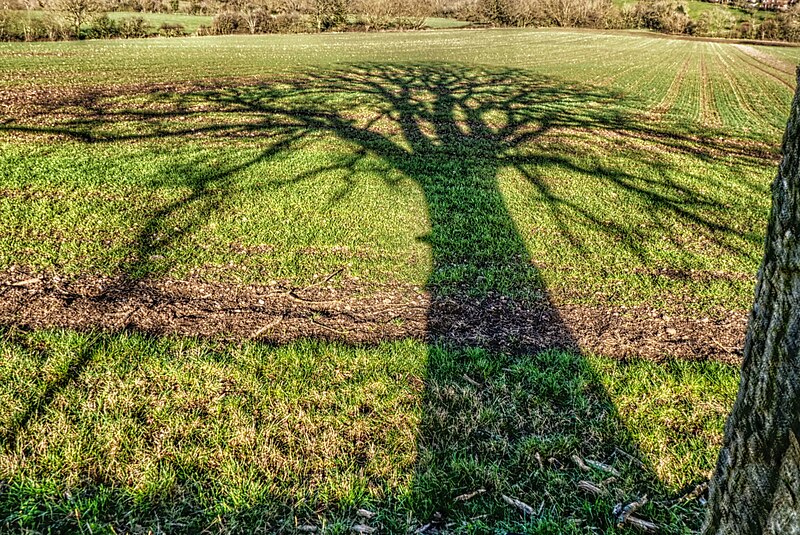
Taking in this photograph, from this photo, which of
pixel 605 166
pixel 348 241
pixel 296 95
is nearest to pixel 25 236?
pixel 348 241

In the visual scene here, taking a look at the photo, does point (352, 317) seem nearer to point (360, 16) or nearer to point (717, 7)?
point (360, 16)

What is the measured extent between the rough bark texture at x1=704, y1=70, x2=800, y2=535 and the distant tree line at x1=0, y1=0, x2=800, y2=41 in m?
53.1

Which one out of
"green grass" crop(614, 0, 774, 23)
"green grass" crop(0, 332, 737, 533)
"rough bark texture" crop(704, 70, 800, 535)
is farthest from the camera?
"green grass" crop(614, 0, 774, 23)

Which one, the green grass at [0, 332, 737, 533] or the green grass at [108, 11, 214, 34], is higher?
the green grass at [108, 11, 214, 34]

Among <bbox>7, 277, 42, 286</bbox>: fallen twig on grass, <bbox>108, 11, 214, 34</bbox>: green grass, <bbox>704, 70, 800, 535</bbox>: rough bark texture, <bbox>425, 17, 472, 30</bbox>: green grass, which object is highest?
<bbox>425, 17, 472, 30</bbox>: green grass

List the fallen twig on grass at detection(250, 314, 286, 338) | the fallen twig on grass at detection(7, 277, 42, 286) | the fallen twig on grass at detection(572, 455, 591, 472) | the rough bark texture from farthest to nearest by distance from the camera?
the fallen twig on grass at detection(7, 277, 42, 286)
the fallen twig on grass at detection(250, 314, 286, 338)
the fallen twig on grass at detection(572, 455, 591, 472)
the rough bark texture

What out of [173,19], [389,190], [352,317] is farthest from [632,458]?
[173,19]

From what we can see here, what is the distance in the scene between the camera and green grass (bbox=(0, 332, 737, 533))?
278 cm

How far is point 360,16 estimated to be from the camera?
71.4 m

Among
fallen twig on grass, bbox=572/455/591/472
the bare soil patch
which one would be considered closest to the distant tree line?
the bare soil patch

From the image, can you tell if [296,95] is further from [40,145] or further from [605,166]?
[605,166]

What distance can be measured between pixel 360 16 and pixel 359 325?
248ft

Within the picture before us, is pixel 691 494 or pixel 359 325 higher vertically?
pixel 359 325

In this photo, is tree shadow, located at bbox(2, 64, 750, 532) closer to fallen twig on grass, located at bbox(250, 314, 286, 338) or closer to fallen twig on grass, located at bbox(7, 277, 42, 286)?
fallen twig on grass, located at bbox(7, 277, 42, 286)
